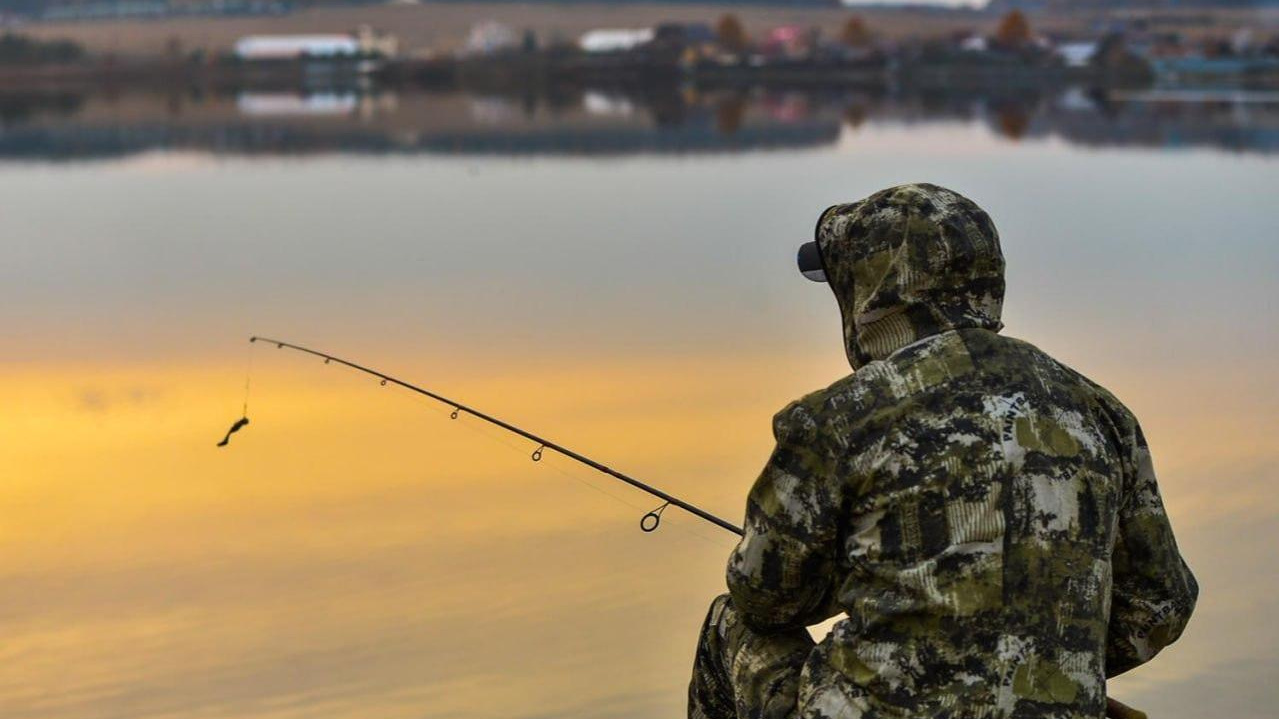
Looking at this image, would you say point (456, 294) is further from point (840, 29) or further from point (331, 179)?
point (840, 29)

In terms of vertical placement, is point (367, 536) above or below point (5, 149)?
above

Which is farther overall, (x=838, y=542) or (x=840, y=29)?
(x=840, y=29)

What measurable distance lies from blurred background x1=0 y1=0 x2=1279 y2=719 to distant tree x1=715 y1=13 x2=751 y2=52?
114 feet

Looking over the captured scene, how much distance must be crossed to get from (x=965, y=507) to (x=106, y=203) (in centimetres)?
1445

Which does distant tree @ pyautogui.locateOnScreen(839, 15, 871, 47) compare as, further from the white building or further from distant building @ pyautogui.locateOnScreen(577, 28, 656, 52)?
the white building

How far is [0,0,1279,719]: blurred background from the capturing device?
3.99 metres

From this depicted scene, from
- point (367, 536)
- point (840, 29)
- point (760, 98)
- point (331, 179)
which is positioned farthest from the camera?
point (840, 29)

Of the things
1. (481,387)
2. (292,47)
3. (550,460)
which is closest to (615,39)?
(292,47)

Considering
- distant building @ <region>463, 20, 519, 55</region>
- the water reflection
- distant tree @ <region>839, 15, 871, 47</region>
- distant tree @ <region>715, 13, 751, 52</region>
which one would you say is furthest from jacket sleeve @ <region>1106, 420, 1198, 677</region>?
distant tree @ <region>839, 15, 871, 47</region>

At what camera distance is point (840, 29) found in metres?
61.3

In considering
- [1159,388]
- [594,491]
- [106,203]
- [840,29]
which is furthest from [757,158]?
[840,29]

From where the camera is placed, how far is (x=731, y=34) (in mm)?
59875

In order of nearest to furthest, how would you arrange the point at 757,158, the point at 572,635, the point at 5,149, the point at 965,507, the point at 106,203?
1. the point at 965,507
2. the point at 572,635
3. the point at 106,203
4. the point at 757,158
5. the point at 5,149

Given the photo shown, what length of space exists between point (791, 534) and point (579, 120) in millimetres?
28679
